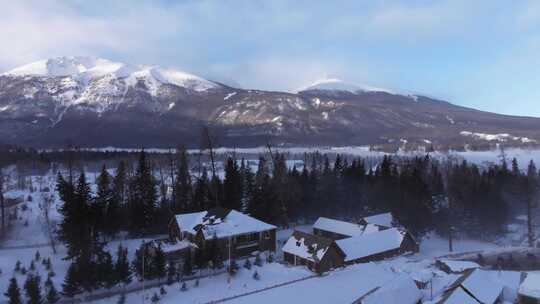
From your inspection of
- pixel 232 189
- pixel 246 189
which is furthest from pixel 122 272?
pixel 246 189

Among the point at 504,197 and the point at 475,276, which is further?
the point at 504,197

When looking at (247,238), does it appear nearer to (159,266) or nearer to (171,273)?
(171,273)

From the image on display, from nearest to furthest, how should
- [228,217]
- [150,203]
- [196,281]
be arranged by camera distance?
[196,281]
[228,217]
[150,203]

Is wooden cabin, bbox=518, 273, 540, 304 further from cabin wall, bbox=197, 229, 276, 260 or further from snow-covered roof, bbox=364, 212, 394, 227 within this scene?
cabin wall, bbox=197, 229, 276, 260

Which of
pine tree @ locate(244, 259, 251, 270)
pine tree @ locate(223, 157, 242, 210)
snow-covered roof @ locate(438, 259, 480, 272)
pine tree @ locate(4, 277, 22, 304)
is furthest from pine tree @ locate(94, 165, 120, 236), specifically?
snow-covered roof @ locate(438, 259, 480, 272)

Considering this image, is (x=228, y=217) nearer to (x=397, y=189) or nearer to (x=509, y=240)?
(x=397, y=189)

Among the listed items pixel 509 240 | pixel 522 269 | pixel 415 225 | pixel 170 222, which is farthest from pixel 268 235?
pixel 509 240
